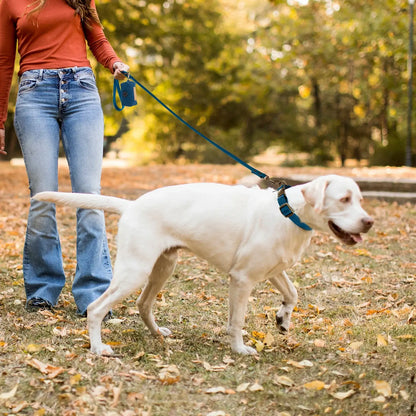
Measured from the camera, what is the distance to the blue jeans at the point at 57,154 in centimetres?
417

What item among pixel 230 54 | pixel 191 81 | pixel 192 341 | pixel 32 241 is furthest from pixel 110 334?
pixel 191 81

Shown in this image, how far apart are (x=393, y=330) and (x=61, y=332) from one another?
7.85ft

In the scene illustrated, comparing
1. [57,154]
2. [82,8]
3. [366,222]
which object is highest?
[82,8]

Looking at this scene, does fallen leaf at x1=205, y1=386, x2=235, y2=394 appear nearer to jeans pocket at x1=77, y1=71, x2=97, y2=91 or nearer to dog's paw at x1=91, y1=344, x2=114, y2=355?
dog's paw at x1=91, y1=344, x2=114, y2=355

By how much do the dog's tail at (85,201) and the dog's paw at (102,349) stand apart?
34.3 inches

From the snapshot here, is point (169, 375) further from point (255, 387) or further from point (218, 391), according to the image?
point (255, 387)

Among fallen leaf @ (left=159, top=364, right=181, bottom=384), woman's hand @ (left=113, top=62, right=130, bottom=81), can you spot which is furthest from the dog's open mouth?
woman's hand @ (left=113, top=62, right=130, bottom=81)

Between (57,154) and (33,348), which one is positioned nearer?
(33,348)

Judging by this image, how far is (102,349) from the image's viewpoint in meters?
3.66

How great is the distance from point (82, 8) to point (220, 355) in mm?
2674

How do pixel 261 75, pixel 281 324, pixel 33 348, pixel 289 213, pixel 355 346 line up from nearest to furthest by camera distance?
pixel 289 213, pixel 33 348, pixel 355 346, pixel 281 324, pixel 261 75

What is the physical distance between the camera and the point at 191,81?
23.4 metres

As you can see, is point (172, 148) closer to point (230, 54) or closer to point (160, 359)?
point (230, 54)

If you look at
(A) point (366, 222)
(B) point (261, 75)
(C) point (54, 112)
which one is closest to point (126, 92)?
(C) point (54, 112)
